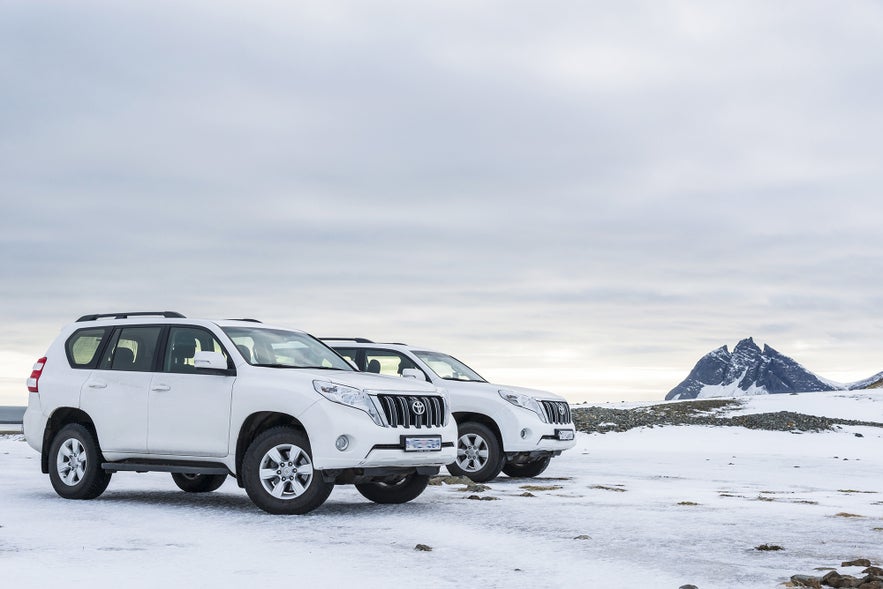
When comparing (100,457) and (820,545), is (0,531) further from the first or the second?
(820,545)

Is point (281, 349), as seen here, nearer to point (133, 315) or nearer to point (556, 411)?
point (133, 315)

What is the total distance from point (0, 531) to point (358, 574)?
3.84 metres

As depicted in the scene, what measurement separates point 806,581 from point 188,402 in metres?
6.65

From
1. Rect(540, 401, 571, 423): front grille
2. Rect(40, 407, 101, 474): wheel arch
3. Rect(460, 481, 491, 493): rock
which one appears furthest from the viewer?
Rect(540, 401, 571, 423): front grille

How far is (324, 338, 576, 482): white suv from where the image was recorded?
1430 centimetres

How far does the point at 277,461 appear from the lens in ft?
33.5

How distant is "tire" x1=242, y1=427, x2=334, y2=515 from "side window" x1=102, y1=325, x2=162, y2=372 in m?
2.10

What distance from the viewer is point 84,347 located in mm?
12328

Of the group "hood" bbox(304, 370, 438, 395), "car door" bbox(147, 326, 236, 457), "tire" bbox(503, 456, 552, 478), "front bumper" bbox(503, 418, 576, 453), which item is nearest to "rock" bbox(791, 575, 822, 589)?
"hood" bbox(304, 370, 438, 395)

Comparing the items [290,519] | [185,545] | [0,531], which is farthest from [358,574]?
[0,531]

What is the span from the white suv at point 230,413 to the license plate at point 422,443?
20 mm

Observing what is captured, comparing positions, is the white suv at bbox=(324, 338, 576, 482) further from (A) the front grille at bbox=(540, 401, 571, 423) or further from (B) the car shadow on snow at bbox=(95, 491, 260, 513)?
(B) the car shadow on snow at bbox=(95, 491, 260, 513)

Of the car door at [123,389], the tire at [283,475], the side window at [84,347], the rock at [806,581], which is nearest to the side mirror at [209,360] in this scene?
the tire at [283,475]

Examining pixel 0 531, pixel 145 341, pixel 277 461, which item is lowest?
pixel 0 531
